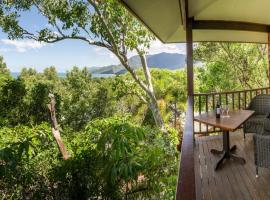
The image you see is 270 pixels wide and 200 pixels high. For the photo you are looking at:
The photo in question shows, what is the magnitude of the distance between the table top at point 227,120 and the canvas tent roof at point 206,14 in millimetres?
1674

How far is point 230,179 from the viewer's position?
3768mm

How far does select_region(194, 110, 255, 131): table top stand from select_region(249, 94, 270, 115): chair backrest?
35.6 inches

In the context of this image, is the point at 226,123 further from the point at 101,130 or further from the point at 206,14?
the point at 206,14

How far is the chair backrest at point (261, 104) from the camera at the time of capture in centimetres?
558

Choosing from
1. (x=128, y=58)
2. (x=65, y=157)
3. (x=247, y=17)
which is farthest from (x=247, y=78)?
(x=65, y=157)

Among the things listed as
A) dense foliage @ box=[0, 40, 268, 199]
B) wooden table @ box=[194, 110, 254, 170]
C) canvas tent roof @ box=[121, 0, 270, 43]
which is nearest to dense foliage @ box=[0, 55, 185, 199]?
dense foliage @ box=[0, 40, 268, 199]

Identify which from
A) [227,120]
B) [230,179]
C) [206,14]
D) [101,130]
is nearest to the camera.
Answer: [230,179]

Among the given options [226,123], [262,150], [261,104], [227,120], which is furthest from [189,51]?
[262,150]

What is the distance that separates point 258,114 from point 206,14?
7.06 ft

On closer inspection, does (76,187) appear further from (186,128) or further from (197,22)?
(197,22)

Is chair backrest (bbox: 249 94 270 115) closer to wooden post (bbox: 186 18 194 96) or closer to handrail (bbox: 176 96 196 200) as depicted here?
wooden post (bbox: 186 18 194 96)

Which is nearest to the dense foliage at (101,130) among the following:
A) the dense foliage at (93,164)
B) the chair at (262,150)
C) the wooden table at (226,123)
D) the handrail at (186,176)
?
the dense foliage at (93,164)

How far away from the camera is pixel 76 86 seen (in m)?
21.5

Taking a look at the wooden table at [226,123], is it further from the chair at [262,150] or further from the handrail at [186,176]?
the handrail at [186,176]
